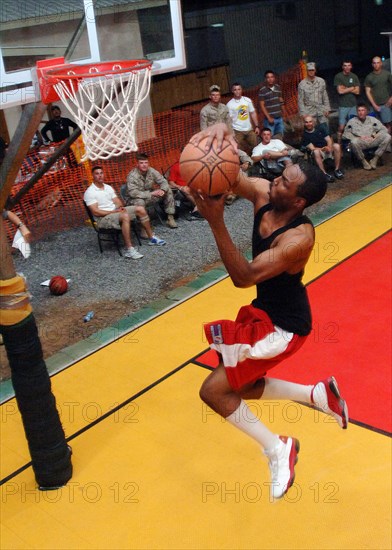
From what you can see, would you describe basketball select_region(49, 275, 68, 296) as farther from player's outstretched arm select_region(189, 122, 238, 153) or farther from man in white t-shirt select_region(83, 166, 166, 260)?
player's outstretched arm select_region(189, 122, 238, 153)

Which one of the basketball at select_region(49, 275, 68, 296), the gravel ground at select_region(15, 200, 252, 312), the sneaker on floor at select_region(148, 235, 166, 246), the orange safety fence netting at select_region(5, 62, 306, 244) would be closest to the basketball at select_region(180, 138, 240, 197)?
the gravel ground at select_region(15, 200, 252, 312)

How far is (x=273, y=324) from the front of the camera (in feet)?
13.0

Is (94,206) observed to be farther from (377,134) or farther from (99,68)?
(377,134)

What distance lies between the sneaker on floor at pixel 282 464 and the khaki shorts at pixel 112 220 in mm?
5475

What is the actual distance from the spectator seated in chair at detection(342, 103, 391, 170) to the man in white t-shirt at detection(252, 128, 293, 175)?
1.84 meters

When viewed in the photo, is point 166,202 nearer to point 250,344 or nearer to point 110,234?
point 110,234

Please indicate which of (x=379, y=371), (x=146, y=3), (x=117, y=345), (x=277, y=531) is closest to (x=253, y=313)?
(x=277, y=531)

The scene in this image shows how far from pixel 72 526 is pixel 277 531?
139 centimetres

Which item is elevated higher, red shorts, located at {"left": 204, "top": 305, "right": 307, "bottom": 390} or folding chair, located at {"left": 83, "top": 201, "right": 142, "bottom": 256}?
red shorts, located at {"left": 204, "top": 305, "right": 307, "bottom": 390}

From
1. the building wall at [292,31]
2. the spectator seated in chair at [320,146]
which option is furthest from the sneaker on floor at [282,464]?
the building wall at [292,31]

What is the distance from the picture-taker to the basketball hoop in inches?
210

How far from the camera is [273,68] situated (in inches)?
867

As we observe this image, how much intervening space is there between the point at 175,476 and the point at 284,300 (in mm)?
1866

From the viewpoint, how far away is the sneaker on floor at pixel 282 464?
4.05 meters
